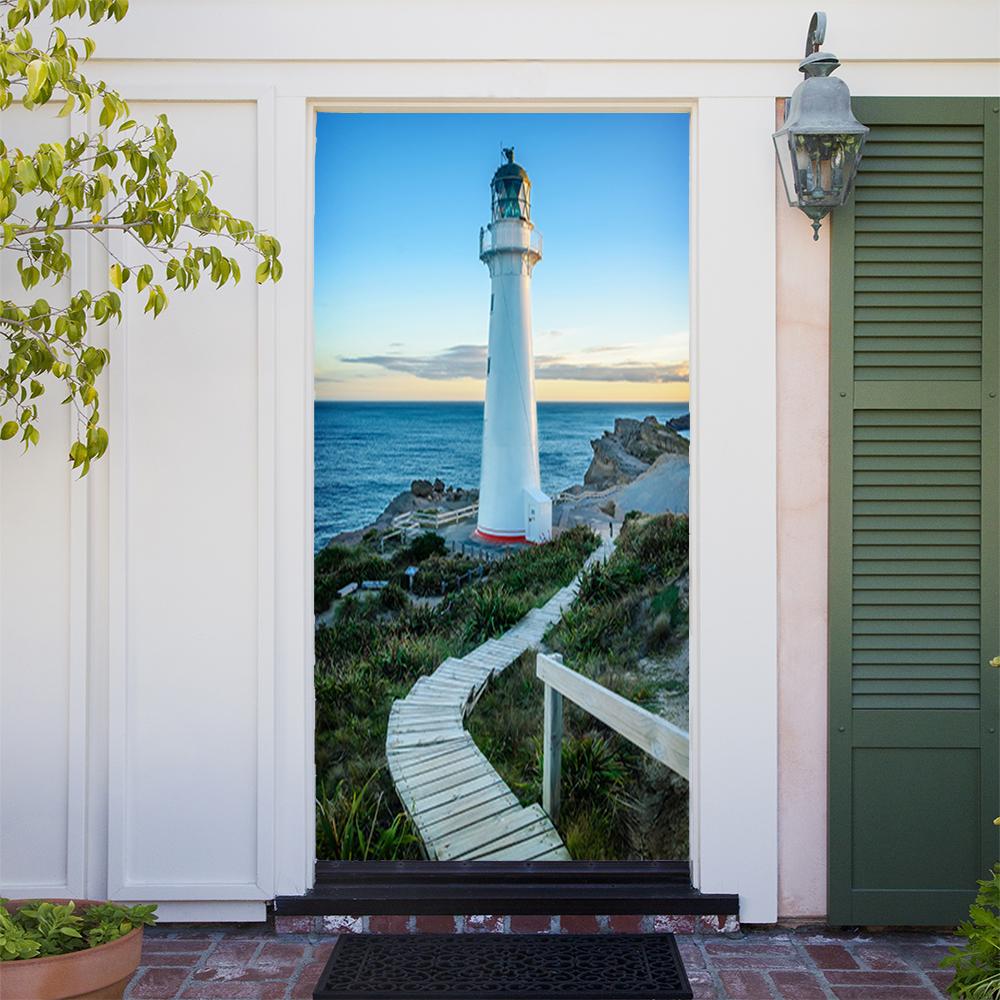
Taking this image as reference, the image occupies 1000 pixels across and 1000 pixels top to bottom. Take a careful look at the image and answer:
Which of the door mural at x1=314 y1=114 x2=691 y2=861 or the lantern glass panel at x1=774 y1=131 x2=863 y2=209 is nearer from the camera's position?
the lantern glass panel at x1=774 y1=131 x2=863 y2=209

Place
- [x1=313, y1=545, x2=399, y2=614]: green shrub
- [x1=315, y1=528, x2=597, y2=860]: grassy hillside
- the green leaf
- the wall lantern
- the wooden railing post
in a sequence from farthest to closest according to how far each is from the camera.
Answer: [x1=313, y1=545, x2=399, y2=614]: green shrub
[x1=315, y1=528, x2=597, y2=860]: grassy hillside
the wooden railing post
the wall lantern
the green leaf

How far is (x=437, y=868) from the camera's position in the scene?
3902 mm

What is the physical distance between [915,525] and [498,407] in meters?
2.13

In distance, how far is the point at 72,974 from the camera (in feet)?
8.72

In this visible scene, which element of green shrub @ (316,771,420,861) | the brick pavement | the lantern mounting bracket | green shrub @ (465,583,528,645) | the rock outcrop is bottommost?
the brick pavement

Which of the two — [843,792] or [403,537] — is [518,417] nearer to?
[403,537]

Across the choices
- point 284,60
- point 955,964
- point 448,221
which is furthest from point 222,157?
point 955,964

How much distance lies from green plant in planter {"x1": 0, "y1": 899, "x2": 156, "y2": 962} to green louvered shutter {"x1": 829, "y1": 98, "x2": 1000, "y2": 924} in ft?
7.45

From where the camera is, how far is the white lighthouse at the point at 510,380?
5.11 meters

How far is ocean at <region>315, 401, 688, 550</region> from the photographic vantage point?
202 inches

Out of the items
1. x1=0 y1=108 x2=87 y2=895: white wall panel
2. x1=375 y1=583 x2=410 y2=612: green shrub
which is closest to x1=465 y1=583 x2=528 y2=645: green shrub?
x1=375 y1=583 x2=410 y2=612: green shrub

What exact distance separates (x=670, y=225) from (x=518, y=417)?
1.16 metres

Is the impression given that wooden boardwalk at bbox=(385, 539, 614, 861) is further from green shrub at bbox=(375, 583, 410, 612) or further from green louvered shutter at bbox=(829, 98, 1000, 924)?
green louvered shutter at bbox=(829, 98, 1000, 924)

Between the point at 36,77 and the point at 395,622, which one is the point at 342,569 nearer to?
the point at 395,622
